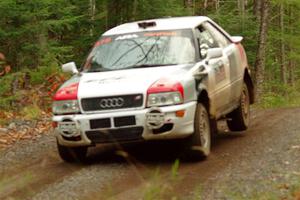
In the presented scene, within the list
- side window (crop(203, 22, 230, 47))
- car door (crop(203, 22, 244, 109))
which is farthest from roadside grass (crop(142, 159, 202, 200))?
side window (crop(203, 22, 230, 47))

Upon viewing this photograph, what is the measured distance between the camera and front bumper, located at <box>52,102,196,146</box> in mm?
7867

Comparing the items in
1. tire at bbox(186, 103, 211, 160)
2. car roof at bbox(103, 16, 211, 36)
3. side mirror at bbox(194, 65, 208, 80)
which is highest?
car roof at bbox(103, 16, 211, 36)

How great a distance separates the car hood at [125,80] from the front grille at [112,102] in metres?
0.05

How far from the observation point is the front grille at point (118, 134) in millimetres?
7906

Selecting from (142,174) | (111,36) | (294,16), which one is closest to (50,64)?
(111,36)

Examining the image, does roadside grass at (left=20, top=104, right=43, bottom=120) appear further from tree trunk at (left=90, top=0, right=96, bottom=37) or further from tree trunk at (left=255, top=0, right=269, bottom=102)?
tree trunk at (left=255, top=0, right=269, bottom=102)

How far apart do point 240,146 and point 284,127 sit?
1.72 metres

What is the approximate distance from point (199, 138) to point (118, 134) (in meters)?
1.07

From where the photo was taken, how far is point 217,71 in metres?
9.36

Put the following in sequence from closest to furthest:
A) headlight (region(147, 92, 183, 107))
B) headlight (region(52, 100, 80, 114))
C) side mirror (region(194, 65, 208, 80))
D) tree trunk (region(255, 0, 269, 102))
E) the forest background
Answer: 1. headlight (region(147, 92, 183, 107))
2. headlight (region(52, 100, 80, 114))
3. side mirror (region(194, 65, 208, 80))
4. the forest background
5. tree trunk (region(255, 0, 269, 102))

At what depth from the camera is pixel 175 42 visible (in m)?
9.24

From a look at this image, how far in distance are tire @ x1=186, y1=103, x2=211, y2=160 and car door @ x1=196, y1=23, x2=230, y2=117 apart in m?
0.49

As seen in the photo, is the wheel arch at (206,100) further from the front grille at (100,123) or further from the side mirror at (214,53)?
the front grille at (100,123)

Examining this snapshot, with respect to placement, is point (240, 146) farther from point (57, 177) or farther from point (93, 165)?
point (57, 177)
